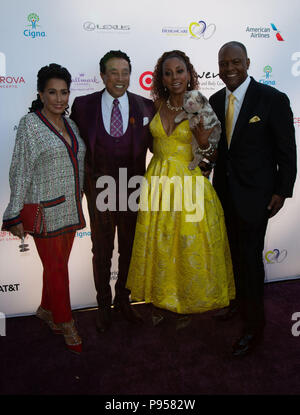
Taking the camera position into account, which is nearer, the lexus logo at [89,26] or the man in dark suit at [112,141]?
the man in dark suit at [112,141]

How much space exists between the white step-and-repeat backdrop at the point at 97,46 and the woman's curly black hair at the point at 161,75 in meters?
0.52

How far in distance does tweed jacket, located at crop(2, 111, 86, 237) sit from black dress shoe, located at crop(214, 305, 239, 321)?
1521mm

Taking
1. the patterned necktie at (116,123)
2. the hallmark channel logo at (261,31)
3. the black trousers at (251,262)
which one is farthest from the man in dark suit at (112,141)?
the hallmark channel logo at (261,31)

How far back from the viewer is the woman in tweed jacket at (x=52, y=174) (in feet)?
7.35

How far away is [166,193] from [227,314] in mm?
1291

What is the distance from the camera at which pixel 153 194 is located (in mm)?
2461

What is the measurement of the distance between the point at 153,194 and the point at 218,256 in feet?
2.12

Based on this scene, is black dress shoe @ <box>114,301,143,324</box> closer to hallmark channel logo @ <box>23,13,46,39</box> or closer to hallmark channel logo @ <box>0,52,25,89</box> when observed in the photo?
hallmark channel logo @ <box>0,52,25,89</box>

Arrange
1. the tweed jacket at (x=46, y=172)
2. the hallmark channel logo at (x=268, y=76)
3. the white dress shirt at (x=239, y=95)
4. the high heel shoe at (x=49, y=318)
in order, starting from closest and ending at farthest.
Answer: the tweed jacket at (x=46, y=172), the white dress shirt at (x=239, y=95), the high heel shoe at (x=49, y=318), the hallmark channel logo at (x=268, y=76)

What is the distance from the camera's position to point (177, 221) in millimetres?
2445

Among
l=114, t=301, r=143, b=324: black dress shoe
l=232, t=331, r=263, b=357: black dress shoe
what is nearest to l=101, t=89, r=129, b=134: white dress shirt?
l=114, t=301, r=143, b=324: black dress shoe

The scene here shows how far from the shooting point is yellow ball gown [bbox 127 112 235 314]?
95.1 inches

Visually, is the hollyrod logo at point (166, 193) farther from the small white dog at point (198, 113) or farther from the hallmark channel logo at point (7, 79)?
the hallmark channel logo at point (7, 79)
